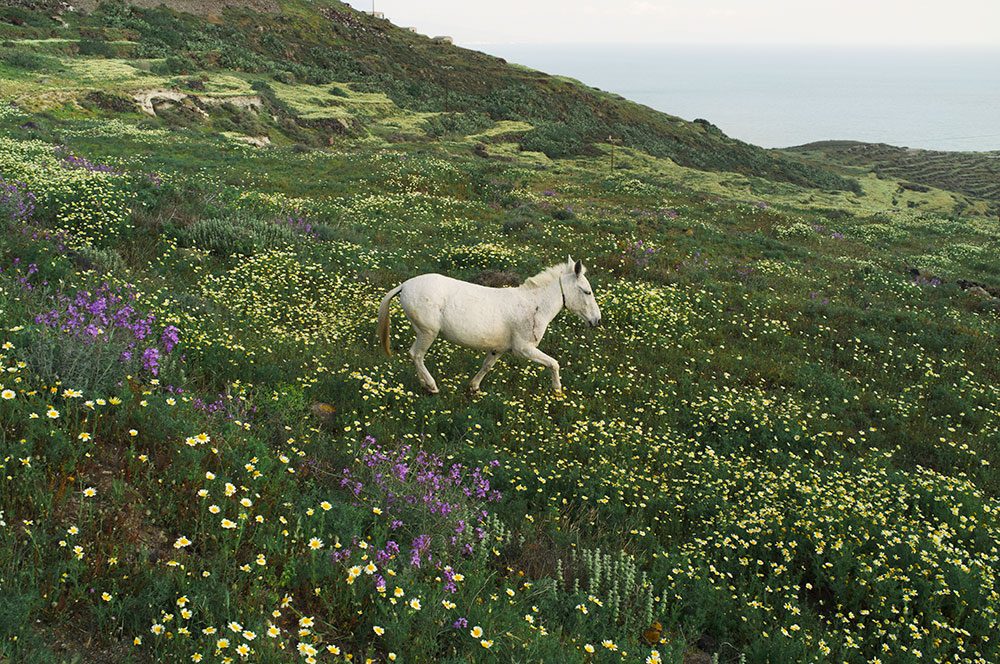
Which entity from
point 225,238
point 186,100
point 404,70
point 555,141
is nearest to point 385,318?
point 225,238

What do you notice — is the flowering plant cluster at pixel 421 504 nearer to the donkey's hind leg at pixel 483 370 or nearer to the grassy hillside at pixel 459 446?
the grassy hillside at pixel 459 446

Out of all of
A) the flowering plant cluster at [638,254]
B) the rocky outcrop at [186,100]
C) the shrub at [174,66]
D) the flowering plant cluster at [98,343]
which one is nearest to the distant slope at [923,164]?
the flowering plant cluster at [638,254]

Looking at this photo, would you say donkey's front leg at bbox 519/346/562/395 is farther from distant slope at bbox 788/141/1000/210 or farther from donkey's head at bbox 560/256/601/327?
distant slope at bbox 788/141/1000/210

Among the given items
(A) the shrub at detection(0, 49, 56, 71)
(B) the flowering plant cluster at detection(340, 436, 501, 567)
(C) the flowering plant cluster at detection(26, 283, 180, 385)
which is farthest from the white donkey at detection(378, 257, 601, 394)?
(A) the shrub at detection(0, 49, 56, 71)

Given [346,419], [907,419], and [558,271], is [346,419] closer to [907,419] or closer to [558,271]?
[558,271]

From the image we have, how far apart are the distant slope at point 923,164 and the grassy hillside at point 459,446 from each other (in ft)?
280

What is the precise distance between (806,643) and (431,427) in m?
4.97

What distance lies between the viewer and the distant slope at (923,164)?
9419 centimetres

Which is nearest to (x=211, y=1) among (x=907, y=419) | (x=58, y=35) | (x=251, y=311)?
(x=58, y=35)

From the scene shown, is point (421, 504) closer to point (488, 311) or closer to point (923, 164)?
point (488, 311)

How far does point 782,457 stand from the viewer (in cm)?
881

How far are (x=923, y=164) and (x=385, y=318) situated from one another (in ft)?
432

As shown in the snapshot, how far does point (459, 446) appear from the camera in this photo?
7.99m

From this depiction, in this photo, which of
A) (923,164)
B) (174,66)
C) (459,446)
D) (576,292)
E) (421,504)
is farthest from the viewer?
(923,164)
